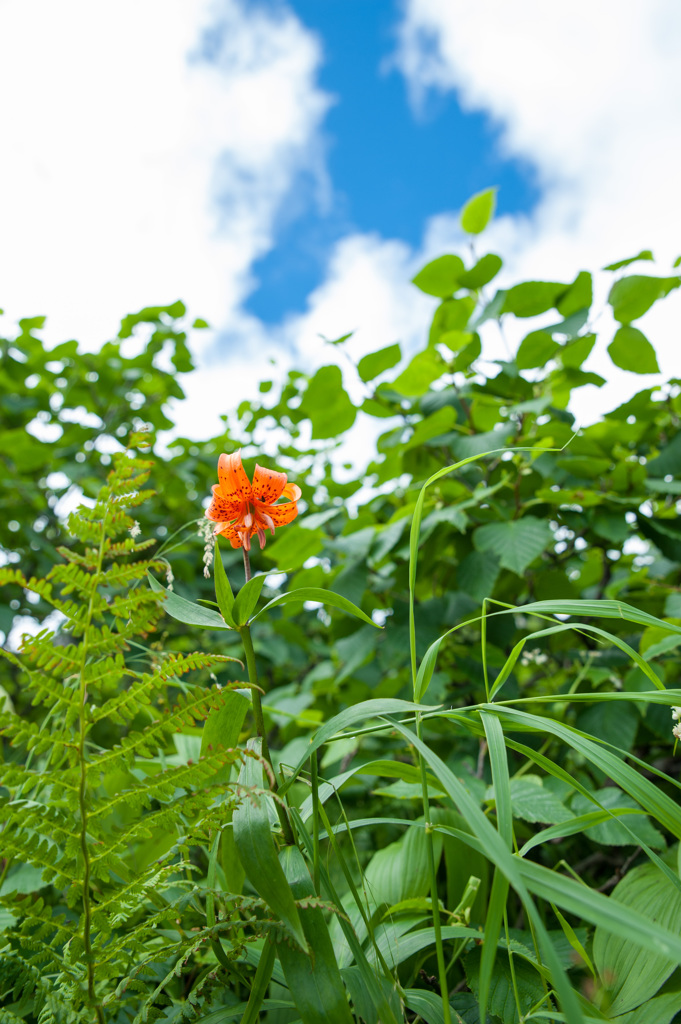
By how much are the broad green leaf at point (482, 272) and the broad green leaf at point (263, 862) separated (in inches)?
41.3

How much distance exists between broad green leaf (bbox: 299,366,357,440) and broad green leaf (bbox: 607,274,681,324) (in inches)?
20.8

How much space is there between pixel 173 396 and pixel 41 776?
1.89 metres

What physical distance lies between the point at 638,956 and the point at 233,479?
0.59m

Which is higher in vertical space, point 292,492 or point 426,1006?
point 292,492

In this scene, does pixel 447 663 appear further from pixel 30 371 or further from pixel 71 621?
pixel 30 371

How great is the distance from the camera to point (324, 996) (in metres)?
0.39

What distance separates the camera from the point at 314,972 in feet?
1.31

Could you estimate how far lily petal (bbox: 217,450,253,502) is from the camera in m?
0.56

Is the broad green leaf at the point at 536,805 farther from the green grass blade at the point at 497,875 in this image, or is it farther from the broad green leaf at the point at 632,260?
the broad green leaf at the point at 632,260

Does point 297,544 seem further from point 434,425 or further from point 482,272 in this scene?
point 482,272

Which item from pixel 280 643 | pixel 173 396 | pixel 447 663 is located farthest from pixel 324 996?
pixel 173 396

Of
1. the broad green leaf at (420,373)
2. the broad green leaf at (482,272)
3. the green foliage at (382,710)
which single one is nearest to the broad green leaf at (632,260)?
the green foliage at (382,710)

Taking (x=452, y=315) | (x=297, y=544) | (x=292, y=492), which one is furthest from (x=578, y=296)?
(x=292, y=492)

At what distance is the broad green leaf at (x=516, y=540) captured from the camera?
0.95 metres
